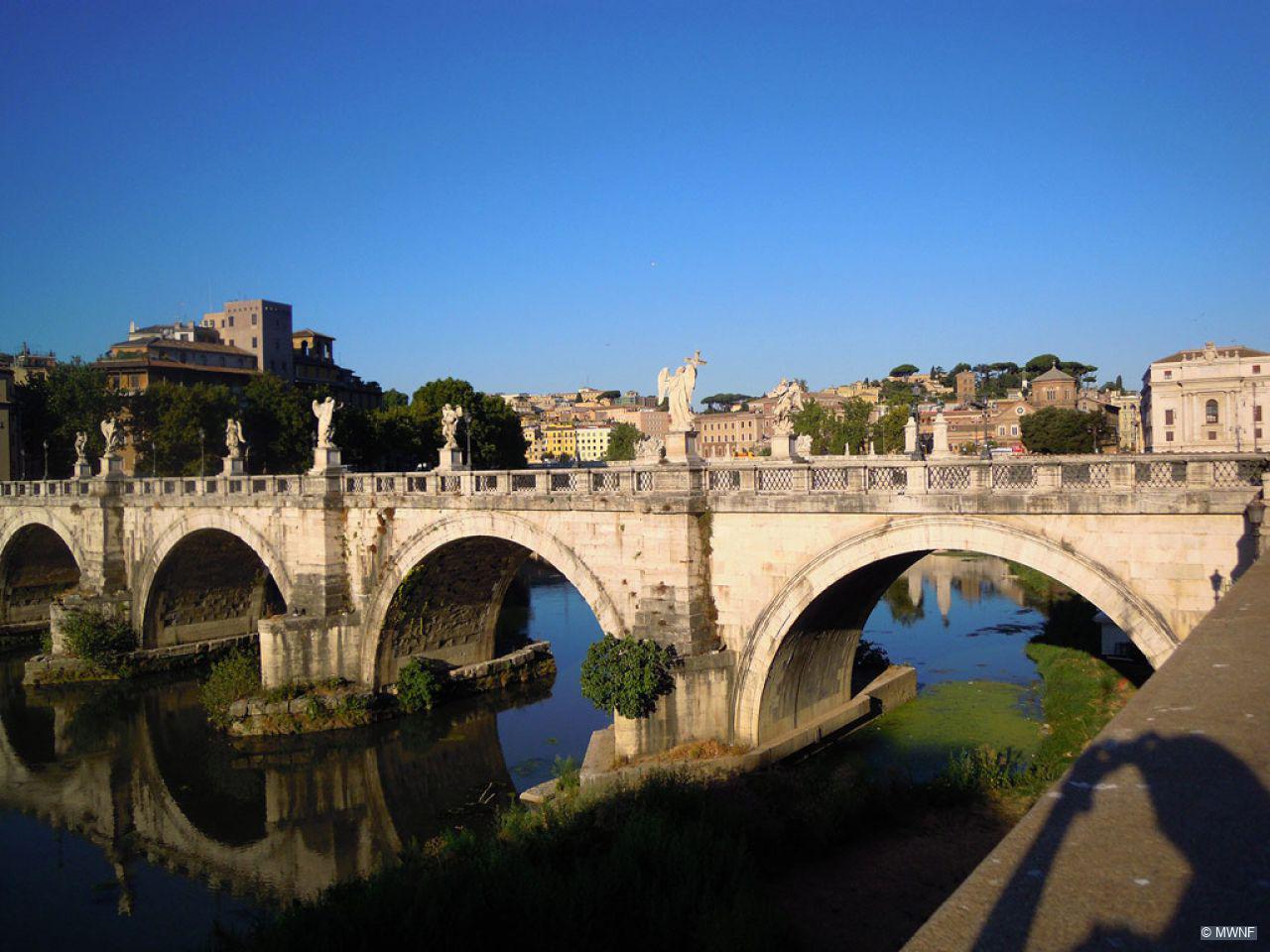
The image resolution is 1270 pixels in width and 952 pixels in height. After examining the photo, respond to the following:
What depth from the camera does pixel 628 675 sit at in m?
17.0

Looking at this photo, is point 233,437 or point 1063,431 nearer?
point 233,437

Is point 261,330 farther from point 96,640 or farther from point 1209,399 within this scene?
point 1209,399

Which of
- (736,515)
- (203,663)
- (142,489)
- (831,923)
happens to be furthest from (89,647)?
(831,923)

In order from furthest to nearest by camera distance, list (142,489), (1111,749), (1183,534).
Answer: (142,489), (1183,534), (1111,749)

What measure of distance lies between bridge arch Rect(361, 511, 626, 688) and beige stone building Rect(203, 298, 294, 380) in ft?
180

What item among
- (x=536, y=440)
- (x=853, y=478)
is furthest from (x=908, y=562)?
(x=536, y=440)

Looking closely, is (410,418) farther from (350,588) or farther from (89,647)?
(350,588)

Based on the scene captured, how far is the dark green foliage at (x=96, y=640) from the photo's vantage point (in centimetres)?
3081

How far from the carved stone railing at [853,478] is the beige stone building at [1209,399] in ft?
138

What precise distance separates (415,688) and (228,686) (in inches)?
206

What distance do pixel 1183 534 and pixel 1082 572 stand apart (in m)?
1.40

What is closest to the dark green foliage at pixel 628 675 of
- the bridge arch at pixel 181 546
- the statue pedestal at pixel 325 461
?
the statue pedestal at pixel 325 461

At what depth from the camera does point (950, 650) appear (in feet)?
101

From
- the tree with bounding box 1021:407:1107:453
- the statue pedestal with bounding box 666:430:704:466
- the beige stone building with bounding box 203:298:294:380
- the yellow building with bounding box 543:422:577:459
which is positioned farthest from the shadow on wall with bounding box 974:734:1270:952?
the yellow building with bounding box 543:422:577:459
